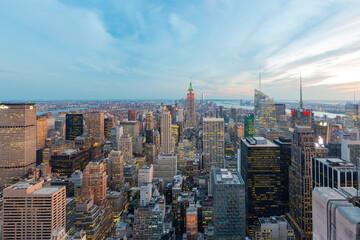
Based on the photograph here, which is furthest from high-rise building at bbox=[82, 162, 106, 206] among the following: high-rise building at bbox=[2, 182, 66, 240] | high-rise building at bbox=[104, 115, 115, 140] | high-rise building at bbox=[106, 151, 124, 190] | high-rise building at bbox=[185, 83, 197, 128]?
high-rise building at bbox=[185, 83, 197, 128]

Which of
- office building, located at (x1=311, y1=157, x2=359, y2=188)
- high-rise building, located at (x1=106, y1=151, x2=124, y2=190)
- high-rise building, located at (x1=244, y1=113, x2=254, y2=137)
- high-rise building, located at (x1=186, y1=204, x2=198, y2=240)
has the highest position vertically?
high-rise building, located at (x1=244, y1=113, x2=254, y2=137)

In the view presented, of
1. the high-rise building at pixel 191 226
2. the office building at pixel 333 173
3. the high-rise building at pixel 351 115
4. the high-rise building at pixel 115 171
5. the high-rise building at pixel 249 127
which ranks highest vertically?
the high-rise building at pixel 351 115

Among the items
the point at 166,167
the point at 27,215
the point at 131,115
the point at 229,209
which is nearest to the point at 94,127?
the point at 131,115

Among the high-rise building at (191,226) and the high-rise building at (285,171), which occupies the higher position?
the high-rise building at (285,171)

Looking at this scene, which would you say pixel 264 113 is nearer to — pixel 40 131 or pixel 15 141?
pixel 15 141

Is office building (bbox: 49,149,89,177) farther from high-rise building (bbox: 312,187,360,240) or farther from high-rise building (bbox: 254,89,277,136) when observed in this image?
high-rise building (bbox: 312,187,360,240)

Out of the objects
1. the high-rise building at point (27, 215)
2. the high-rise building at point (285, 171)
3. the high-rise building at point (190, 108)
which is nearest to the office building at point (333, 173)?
the high-rise building at point (285, 171)

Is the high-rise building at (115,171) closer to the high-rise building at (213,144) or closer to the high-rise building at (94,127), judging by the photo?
the high-rise building at (213,144)
